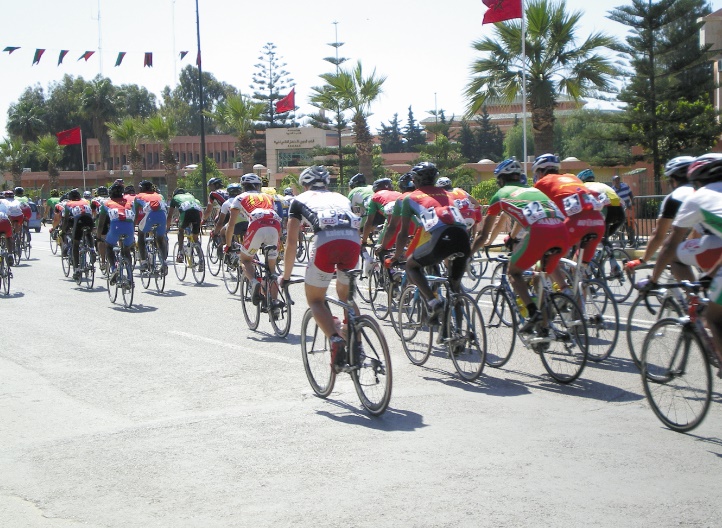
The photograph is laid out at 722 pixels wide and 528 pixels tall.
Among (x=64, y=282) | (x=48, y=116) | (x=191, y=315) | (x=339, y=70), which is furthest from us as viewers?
(x=48, y=116)

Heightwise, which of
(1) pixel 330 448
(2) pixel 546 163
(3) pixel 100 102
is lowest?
(1) pixel 330 448

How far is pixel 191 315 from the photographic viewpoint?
13.4 meters

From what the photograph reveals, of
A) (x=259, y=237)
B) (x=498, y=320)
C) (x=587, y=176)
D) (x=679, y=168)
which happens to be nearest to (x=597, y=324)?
(x=498, y=320)

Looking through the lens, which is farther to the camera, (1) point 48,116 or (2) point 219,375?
(1) point 48,116

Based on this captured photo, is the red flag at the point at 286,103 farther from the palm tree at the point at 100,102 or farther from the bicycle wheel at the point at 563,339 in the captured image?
the bicycle wheel at the point at 563,339

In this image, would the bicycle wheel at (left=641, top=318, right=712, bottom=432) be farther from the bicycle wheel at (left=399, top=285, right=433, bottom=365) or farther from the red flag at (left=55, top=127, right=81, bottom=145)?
the red flag at (left=55, top=127, right=81, bottom=145)

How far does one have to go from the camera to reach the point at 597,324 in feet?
29.2

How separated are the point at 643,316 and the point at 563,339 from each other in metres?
4.06

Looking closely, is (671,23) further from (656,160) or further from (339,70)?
(339,70)

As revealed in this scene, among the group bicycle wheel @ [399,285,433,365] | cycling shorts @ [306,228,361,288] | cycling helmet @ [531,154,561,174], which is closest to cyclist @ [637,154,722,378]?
cycling shorts @ [306,228,361,288]

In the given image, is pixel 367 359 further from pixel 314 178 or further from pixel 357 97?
pixel 357 97

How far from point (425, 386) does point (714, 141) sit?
92.3 ft

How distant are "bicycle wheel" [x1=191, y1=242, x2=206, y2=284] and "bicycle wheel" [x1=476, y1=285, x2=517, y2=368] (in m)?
9.66

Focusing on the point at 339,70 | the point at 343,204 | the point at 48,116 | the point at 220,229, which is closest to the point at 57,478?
the point at 343,204
